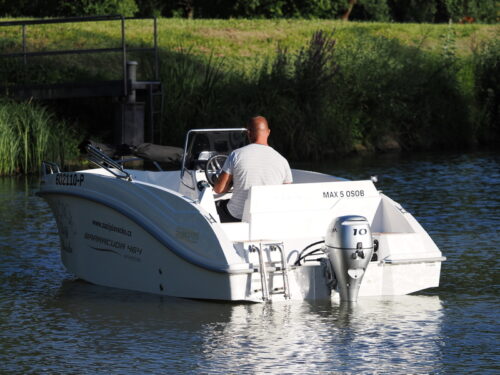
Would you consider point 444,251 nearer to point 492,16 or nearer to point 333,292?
point 333,292

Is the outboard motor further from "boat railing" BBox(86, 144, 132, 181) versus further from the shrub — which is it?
the shrub

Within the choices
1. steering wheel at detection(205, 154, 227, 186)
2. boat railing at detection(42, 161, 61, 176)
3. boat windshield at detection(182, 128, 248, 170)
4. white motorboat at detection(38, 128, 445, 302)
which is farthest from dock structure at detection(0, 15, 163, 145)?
white motorboat at detection(38, 128, 445, 302)

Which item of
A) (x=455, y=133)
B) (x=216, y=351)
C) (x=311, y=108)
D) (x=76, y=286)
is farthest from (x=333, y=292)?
(x=455, y=133)

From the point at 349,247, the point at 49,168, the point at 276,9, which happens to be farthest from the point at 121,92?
the point at 276,9

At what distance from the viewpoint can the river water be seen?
28.3 ft

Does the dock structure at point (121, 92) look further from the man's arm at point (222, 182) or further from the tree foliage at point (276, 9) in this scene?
the tree foliage at point (276, 9)

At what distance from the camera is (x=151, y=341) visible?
940 centimetres

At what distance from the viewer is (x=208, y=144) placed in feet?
41.7

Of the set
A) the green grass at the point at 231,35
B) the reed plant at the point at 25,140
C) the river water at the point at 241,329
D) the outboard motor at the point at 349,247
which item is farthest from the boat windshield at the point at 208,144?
the green grass at the point at 231,35

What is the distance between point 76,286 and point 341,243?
3.34 meters

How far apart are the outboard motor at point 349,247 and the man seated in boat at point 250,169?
1.23 metres

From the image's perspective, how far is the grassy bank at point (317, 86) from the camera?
2758cm

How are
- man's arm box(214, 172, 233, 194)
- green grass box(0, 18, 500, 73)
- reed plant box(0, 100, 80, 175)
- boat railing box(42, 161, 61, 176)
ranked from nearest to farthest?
1. man's arm box(214, 172, 233, 194)
2. boat railing box(42, 161, 61, 176)
3. reed plant box(0, 100, 80, 175)
4. green grass box(0, 18, 500, 73)

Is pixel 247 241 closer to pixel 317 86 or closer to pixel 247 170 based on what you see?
pixel 247 170
